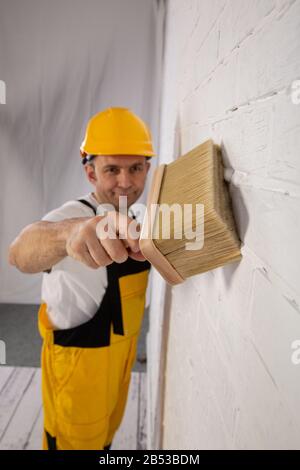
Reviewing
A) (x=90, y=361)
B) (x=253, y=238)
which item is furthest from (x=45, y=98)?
(x=90, y=361)

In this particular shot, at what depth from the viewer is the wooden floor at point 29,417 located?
1140mm

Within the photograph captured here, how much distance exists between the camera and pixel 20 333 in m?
0.76

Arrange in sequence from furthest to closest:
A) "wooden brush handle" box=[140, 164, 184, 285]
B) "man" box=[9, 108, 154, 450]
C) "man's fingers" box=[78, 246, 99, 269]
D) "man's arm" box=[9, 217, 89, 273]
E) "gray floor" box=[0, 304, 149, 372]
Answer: "man" box=[9, 108, 154, 450], "gray floor" box=[0, 304, 149, 372], "man's arm" box=[9, 217, 89, 273], "man's fingers" box=[78, 246, 99, 269], "wooden brush handle" box=[140, 164, 184, 285]

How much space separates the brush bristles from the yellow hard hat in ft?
1.35

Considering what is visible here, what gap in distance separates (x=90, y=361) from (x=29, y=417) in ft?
1.95

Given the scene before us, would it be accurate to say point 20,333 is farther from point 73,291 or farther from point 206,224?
point 206,224

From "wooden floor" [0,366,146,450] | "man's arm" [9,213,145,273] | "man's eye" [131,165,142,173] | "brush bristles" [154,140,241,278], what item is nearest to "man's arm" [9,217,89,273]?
"man's arm" [9,213,145,273]

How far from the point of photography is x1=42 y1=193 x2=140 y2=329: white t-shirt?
805mm

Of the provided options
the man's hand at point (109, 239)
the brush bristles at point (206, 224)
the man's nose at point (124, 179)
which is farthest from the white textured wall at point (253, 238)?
the man's nose at point (124, 179)

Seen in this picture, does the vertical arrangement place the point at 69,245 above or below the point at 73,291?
above

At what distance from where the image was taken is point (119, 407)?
1.08 metres

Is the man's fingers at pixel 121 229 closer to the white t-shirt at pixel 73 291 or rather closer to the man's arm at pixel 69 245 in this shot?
the man's arm at pixel 69 245

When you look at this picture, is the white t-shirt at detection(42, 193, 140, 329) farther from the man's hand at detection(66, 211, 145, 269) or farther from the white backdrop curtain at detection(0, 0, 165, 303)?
the man's hand at detection(66, 211, 145, 269)

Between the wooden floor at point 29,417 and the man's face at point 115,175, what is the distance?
78 cm
